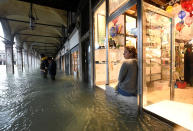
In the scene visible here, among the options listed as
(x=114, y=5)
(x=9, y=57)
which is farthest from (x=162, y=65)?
(x=9, y=57)

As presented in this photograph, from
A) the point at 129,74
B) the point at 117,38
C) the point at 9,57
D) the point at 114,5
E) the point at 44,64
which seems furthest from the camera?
the point at 9,57

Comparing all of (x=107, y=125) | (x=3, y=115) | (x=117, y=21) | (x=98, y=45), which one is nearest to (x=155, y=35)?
(x=117, y=21)

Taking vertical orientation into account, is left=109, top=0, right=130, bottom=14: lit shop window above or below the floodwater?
above

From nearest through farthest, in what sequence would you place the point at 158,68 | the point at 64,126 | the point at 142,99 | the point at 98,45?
the point at 64,126, the point at 142,99, the point at 158,68, the point at 98,45

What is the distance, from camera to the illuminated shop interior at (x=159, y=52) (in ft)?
6.94

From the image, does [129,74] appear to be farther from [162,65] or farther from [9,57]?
[9,57]

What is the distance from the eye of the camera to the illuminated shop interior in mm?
2115

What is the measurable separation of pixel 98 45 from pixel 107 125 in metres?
3.31

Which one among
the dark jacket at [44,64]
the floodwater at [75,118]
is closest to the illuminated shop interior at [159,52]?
the floodwater at [75,118]

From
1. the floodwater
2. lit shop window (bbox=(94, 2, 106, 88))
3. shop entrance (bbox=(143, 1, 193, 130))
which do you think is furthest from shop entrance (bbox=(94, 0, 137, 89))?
the floodwater

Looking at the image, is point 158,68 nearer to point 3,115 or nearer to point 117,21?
point 117,21

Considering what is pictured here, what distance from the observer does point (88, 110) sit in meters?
2.29

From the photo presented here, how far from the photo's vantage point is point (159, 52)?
2.74 metres

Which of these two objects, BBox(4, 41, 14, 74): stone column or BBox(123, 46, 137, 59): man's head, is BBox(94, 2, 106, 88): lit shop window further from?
BBox(4, 41, 14, 74): stone column
